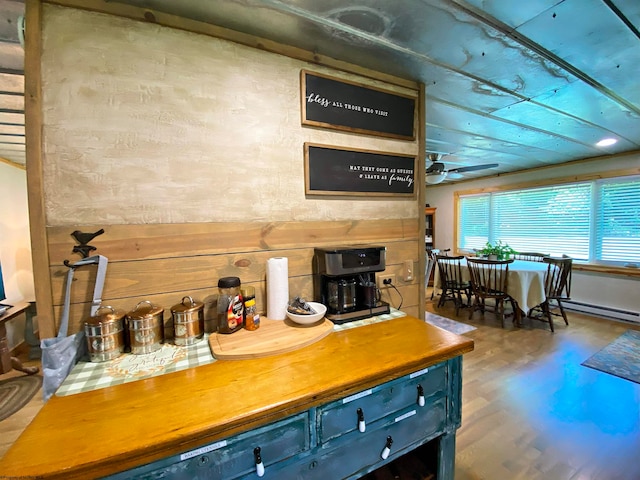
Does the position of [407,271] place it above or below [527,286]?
above

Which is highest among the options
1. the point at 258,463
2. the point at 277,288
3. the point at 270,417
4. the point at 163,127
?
the point at 163,127

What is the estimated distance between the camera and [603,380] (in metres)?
2.33

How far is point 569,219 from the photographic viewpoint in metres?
4.22

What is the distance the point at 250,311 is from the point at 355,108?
1.21 meters

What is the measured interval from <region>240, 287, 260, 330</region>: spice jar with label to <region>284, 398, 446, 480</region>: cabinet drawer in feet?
1.75

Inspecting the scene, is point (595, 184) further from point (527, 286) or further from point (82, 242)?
point (82, 242)

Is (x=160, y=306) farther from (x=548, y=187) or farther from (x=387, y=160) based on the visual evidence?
(x=548, y=187)

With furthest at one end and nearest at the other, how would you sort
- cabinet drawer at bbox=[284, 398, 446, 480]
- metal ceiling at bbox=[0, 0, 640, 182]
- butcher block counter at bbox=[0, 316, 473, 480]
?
metal ceiling at bbox=[0, 0, 640, 182] < cabinet drawer at bbox=[284, 398, 446, 480] < butcher block counter at bbox=[0, 316, 473, 480]

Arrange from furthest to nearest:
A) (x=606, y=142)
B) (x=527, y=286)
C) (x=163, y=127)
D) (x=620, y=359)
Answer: (x=527, y=286), (x=606, y=142), (x=620, y=359), (x=163, y=127)

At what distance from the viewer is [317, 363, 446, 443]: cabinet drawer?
863 mm

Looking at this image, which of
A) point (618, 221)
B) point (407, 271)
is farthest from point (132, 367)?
point (618, 221)

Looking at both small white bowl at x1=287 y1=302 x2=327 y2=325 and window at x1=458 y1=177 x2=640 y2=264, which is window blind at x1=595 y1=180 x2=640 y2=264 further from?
small white bowl at x1=287 y1=302 x2=327 y2=325

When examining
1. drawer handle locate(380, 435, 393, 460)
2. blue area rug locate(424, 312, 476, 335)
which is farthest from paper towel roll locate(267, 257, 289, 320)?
blue area rug locate(424, 312, 476, 335)

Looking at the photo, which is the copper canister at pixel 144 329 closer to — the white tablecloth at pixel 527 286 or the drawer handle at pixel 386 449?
the drawer handle at pixel 386 449
